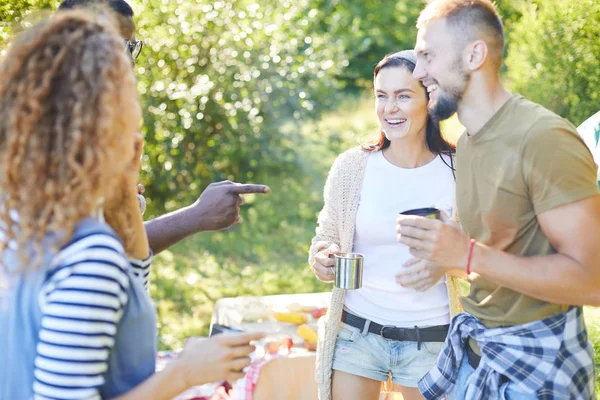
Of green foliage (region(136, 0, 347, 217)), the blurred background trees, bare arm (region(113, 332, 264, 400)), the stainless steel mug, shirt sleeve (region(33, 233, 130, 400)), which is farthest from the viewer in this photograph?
green foliage (region(136, 0, 347, 217))

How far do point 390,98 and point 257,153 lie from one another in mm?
6030

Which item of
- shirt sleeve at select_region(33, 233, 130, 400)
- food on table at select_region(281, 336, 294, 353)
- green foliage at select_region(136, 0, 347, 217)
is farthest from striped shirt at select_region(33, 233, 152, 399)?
green foliage at select_region(136, 0, 347, 217)

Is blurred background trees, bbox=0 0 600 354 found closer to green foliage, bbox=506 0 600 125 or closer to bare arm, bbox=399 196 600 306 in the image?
green foliage, bbox=506 0 600 125

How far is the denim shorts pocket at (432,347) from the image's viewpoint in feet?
9.77

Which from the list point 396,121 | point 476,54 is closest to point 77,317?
point 476,54

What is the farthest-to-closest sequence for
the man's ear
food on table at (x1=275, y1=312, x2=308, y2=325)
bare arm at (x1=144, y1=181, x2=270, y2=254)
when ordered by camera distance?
food on table at (x1=275, y1=312, x2=308, y2=325) < bare arm at (x1=144, y1=181, x2=270, y2=254) < the man's ear

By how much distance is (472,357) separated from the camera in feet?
7.91

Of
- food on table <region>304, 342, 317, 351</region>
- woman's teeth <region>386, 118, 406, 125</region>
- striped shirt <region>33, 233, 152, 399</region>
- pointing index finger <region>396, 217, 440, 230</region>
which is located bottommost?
food on table <region>304, 342, 317, 351</region>

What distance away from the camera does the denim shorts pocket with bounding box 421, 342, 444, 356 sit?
298cm

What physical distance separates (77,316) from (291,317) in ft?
10.2

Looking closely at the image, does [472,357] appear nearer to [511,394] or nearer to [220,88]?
[511,394]

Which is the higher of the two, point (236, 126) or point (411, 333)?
point (236, 126)

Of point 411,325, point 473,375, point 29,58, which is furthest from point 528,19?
point 29,58

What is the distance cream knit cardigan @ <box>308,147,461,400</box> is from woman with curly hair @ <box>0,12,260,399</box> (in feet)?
5.27
